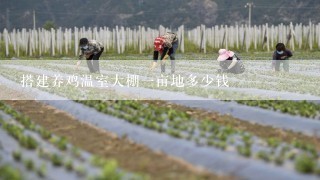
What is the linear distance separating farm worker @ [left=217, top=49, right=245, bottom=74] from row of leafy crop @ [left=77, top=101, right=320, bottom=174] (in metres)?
7.55

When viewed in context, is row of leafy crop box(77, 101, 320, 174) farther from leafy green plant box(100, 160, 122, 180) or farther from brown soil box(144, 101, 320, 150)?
leafy green plant box(100, 160, 122, 180)

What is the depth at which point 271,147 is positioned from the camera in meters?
7.90

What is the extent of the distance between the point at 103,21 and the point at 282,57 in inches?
2023

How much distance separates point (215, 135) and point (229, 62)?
1123cm

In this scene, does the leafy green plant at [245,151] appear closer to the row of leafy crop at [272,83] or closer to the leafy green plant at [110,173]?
the leafy green plant at [110,173]

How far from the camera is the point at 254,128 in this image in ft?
32.3

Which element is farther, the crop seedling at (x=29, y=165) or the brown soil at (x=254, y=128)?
the brown soil at (x=254, y=128)

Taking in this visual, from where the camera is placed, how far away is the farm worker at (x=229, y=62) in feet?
62.9

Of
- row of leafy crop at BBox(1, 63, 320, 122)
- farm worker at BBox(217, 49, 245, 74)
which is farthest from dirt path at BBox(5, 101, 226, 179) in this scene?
farm worker at BBox(217, 49, 245, 74)

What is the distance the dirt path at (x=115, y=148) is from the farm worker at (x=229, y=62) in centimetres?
797

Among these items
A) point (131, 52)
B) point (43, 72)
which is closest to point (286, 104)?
point (43, 72)

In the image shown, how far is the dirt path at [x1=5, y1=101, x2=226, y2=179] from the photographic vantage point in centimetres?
684

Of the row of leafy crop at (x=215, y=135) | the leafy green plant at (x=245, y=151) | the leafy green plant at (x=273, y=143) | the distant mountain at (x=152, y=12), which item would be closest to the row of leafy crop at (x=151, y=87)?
the row of leafy crop at (x=215, y=135)

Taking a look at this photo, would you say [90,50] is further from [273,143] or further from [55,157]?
[55,157]
